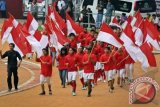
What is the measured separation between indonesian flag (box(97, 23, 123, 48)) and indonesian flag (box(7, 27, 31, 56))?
4200mm

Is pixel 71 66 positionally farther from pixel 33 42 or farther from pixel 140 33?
pixel 140 33

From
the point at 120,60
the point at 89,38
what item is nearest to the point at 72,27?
the point at 89,38

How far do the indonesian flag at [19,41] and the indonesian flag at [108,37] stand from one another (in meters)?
4.20

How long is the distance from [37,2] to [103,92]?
1043 inches

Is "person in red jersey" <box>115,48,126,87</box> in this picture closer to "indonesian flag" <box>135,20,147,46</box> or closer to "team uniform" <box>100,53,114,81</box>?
Result: "team uniform" <box>100,53,114,81</box>

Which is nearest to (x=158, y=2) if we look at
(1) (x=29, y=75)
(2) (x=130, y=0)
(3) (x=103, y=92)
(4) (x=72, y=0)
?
(2) (x=130, y=0)

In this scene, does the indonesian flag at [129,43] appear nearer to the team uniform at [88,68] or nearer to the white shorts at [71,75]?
the team uniform at [88,68]

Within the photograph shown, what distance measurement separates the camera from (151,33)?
27.1 meters

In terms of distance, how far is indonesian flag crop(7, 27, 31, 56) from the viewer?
79.3 feet

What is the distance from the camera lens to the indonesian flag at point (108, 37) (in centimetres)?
2128

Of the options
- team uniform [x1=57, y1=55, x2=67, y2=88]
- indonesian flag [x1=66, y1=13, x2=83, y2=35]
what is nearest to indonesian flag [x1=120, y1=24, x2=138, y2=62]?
team uniform [x1=57, y1=55, x2=67, y2=88]

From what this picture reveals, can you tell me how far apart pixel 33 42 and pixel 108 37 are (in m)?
4.03

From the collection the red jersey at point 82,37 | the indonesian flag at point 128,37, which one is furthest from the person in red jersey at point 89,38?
the indonesian flag at point 128,37

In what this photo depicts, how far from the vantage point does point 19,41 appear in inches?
970
